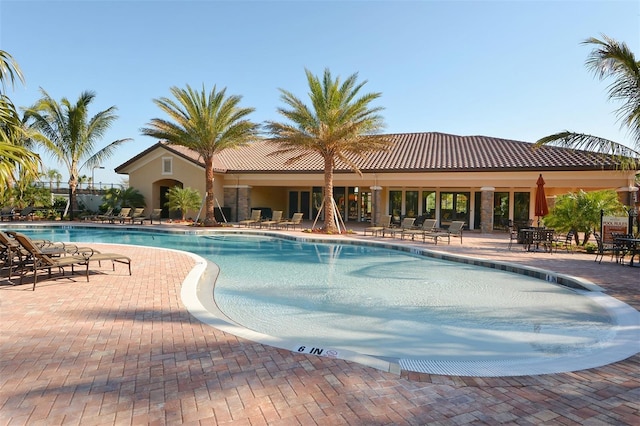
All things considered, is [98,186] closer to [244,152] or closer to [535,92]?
[244,152]

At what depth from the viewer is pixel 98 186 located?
3816 centimetres

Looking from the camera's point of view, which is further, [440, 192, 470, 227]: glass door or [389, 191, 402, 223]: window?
[389, 191, 402, 223]: window

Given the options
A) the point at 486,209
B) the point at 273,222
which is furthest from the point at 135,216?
the point at 486,209

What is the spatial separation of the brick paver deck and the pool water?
1468 millimetres

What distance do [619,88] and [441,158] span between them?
1226 cm

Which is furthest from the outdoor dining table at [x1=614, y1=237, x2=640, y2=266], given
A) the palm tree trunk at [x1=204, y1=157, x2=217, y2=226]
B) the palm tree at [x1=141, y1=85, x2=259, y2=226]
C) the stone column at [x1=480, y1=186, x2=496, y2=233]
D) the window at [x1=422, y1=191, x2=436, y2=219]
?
the palm tree trunk at [x1=204, y1=157, x2=217, y2=226]

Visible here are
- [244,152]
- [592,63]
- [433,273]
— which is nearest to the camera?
[433,273]

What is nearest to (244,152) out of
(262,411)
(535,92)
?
(535,92)

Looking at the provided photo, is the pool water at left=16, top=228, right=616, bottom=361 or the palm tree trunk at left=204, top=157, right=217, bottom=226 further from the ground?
the palm tree trunk at left=204, top=157, right=217, bottom=226

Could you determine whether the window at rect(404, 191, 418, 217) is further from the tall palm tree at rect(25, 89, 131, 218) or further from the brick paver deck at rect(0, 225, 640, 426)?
the brick paver deck at rect(0, 225, 640, 426)

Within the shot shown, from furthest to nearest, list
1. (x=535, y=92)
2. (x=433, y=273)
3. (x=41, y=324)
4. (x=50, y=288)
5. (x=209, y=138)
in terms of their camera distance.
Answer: (x=209, y=138)
(x=535, y=92)
(x=433, y=273)
(x=50, y=288)
(x=41, y=324)

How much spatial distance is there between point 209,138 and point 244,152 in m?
9.73

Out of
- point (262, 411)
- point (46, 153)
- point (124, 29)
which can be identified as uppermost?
point (124, 29)

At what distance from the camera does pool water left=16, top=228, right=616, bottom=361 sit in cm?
587
